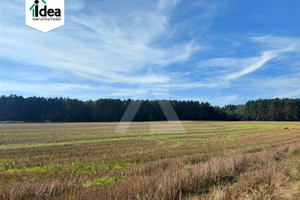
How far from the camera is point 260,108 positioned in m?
117

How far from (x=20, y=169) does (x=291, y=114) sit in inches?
5328

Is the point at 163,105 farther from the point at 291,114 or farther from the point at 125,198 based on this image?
the point at 125,198

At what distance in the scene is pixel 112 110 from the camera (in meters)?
103

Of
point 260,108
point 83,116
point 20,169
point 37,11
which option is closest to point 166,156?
point 20,169

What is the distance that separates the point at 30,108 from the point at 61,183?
10939 centimetres

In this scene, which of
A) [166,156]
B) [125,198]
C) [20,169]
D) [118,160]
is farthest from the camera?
[166,156]

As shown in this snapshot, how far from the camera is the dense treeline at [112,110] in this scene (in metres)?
95.9

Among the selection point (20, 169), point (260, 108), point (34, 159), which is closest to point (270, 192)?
point (20, 169)

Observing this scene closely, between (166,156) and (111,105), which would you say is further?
(111,105)

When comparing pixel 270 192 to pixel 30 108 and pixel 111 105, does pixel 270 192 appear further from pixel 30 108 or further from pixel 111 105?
pixel 30 108

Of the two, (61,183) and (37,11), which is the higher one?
(37,11)

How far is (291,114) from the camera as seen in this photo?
110 metres

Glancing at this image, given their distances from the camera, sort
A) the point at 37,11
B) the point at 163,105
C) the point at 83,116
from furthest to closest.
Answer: the point at 163,105 → the point at 83,116 → the point at 37,11

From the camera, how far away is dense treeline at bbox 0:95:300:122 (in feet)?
315
